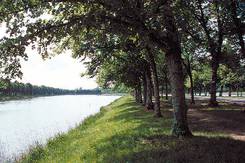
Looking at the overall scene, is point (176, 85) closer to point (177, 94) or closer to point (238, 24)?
point (177, 94)

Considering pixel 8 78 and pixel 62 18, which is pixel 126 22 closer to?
pixel 62 18

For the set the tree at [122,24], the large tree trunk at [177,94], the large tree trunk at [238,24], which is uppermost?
the large tree trunk at [238,24]

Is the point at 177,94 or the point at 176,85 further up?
the point at 176,85

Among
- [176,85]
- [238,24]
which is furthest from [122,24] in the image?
[238,24]

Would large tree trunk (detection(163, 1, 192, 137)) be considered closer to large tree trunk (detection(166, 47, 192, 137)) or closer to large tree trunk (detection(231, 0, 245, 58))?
large tree trunk (detection(166, 47, 192, 137))

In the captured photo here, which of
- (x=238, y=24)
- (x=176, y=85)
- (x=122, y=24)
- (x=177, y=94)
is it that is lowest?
(x=177, y=94)

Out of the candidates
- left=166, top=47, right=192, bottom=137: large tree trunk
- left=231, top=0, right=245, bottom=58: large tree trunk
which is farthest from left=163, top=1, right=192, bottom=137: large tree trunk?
left=231, top=0, right=245, bottom=58: large tree trunk

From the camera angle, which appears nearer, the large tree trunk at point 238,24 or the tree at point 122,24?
the tree at point 122,24

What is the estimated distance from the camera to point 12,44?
1323cm

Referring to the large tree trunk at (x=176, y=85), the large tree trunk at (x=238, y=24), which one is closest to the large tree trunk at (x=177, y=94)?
the large tree trunk at (x=176, y=85)

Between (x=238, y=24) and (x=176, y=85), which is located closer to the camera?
(x=176, y=85)

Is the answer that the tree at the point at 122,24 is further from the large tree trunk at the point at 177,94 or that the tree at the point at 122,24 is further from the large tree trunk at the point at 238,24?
the large tree trunk at the point at 238,24

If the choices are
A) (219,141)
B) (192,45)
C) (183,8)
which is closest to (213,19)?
(192,45)

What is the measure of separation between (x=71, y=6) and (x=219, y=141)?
834 cm
